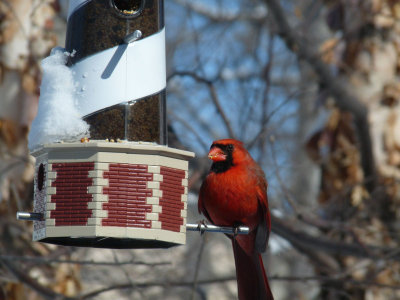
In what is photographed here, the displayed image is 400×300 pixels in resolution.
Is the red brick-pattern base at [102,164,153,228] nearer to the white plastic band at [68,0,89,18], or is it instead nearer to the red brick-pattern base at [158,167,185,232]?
the red brick-pattern base at [158,167,185,232]

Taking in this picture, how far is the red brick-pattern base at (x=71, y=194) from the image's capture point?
2629mm

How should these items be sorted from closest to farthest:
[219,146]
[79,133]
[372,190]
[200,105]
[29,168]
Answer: [79,133]
[219,146]
[29,168]
[372,190]
[200,105]

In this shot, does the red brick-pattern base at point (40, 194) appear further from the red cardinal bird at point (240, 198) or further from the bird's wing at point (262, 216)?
the bird's wing at point (262, 216)

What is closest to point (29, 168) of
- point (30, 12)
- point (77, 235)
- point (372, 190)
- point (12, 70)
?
point (12, 70)

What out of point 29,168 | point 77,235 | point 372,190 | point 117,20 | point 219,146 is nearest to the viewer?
point 77,235

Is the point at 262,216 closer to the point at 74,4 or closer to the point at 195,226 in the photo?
the point at 195,226

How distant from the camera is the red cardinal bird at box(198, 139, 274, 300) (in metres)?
3.22

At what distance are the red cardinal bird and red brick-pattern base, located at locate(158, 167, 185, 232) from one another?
365 millimetres

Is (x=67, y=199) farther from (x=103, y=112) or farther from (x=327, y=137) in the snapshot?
(x=327, y=137)

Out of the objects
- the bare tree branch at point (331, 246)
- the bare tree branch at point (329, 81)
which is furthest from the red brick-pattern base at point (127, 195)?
the bare tree branch at point (329, 81)

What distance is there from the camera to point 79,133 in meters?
2.76

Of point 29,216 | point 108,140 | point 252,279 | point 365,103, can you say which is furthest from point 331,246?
point 29,216

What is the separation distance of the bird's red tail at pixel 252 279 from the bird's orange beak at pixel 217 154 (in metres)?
0.58

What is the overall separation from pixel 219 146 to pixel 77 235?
908mm
